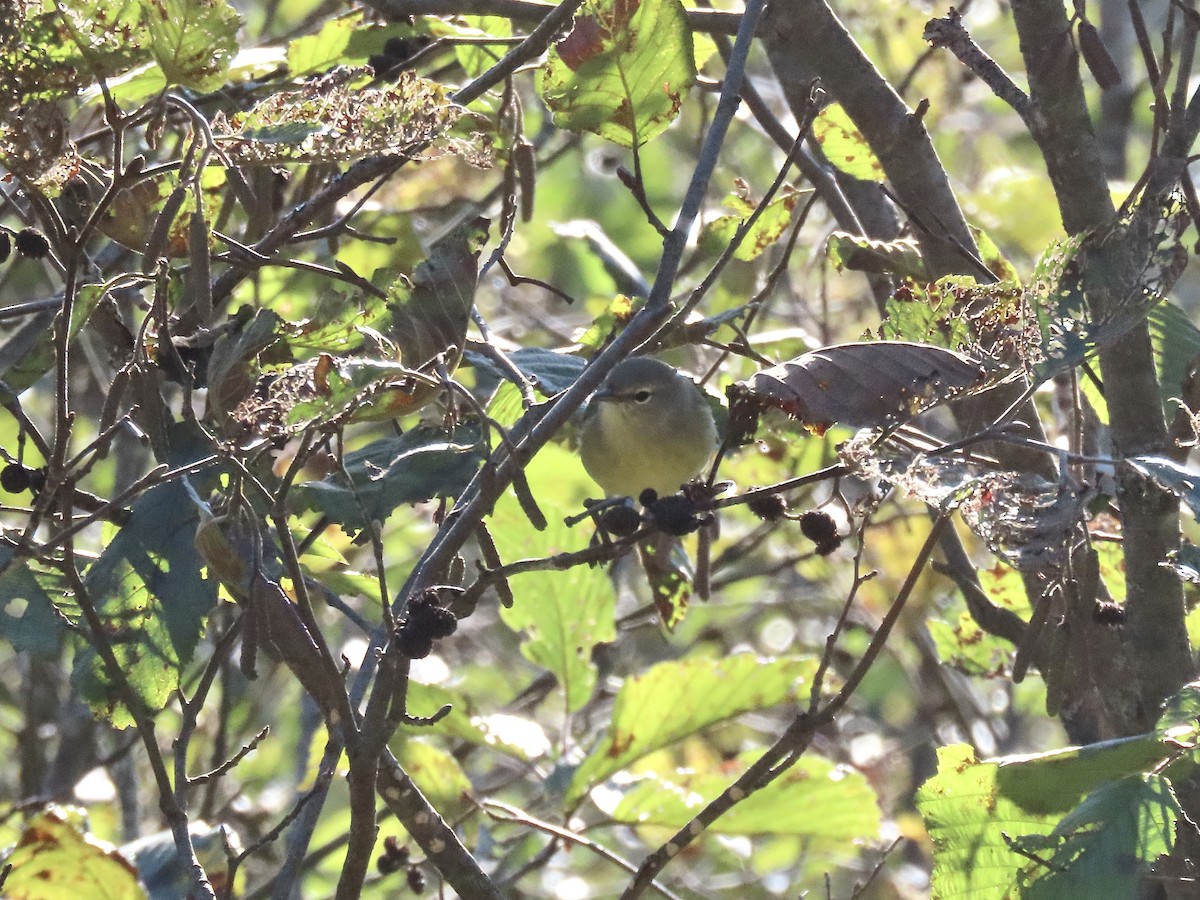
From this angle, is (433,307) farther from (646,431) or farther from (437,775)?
(646,431)

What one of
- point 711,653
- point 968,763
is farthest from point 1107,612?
point 711,653

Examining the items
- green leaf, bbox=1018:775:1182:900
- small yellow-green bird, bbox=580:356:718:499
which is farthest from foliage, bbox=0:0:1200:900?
small yellow-green bird, bbox=580:356:718:499

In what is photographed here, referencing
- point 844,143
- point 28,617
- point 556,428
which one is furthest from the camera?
point 844,143

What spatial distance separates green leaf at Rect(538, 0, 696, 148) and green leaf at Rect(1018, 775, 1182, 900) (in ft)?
3.73

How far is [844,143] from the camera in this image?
2639mm

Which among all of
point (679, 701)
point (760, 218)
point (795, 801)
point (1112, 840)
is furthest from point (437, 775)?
point (1112, 840)

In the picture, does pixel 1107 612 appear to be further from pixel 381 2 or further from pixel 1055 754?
pixel 381 2

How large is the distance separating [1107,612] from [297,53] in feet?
6.19

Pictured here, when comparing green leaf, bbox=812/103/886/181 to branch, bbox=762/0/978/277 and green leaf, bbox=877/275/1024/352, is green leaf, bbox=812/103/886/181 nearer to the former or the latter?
branch, bbox=762/0/978/277

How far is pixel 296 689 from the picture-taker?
507 cm

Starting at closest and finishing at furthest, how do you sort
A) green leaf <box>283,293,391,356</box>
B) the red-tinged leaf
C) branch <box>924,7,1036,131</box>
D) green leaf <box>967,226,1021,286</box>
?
the red-tinged leaf
green leaf <box>283,293,391,356</box>
branch <box>924,7,1036,131</box>
green leaf <box>967,226,1021,286</box>

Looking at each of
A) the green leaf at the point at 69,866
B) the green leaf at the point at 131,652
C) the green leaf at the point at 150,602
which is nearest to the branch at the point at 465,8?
the green leaf at the point at 150,602

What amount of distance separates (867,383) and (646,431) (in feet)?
5.79

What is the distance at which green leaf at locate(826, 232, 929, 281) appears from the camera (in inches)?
88.0
